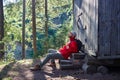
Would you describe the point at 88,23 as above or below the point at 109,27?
above

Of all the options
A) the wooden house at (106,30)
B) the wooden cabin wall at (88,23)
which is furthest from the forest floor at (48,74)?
the wooden cabin wall at (88,23)

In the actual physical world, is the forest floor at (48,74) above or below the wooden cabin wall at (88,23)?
below

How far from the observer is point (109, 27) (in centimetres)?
991

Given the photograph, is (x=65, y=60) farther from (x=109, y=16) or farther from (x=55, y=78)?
(x=109, y=16)

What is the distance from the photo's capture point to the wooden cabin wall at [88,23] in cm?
1016

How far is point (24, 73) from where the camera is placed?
34.0 feet

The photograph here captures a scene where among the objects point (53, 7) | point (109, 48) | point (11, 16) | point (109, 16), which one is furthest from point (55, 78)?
point (53, 7)

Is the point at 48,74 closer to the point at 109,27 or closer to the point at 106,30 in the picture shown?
the point at 106,30

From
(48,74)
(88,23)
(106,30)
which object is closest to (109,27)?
(106,30)

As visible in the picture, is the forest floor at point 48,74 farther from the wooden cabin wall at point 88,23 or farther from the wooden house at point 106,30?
the wooden cabin wall at point 88,23

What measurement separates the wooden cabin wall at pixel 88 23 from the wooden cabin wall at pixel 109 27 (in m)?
0.20

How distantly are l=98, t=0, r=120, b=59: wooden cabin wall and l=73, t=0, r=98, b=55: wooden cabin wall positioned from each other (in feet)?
0.64

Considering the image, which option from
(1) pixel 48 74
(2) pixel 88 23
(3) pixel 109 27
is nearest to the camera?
(3) pixel 109 27

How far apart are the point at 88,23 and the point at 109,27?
4.57ft
